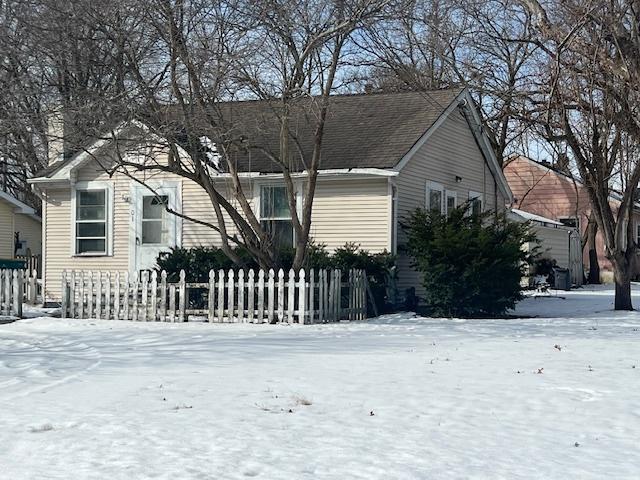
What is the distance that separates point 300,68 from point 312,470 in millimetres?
11949

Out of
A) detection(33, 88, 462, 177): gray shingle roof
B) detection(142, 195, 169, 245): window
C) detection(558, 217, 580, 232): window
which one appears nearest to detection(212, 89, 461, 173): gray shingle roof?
detection(33, 88, 462, 177): gray shingle roof

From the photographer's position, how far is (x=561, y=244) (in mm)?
36625

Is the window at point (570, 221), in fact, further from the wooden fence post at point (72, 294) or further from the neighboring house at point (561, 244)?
the wooden fence post at point (72, 294)

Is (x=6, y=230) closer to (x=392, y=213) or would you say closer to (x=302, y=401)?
(x=392, y=213)

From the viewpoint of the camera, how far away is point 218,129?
16.6 m

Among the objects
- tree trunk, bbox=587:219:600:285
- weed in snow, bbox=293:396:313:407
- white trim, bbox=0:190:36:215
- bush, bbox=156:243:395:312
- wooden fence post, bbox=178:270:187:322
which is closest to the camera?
weed in snow, bbox=293:396:313:407

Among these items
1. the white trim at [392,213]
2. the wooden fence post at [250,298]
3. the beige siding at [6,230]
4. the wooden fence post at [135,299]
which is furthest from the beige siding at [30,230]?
the wooden fence post at [250,298]

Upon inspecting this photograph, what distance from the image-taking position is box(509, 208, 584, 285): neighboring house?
34469mm

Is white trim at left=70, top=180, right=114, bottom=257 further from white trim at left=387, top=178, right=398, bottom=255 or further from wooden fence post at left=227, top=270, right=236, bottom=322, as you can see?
white trim at left=387, top=178, right=398, bottom=255

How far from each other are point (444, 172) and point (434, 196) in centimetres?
81

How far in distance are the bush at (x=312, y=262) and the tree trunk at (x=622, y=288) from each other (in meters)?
5.56

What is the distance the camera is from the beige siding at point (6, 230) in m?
38.0

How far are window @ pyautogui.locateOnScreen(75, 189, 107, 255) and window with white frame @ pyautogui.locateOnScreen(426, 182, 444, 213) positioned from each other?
8453mm

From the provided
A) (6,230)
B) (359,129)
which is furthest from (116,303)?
(6,230)
